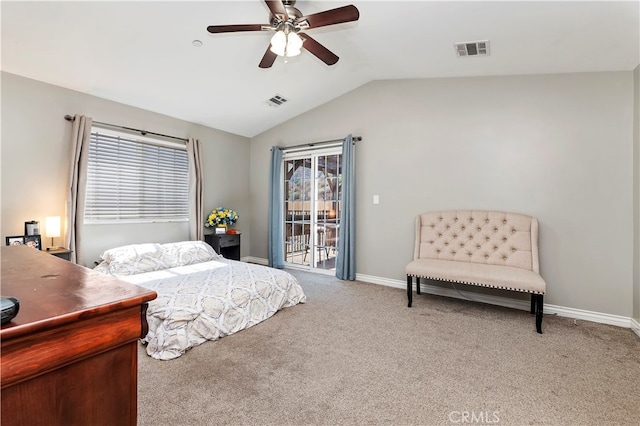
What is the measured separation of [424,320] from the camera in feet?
9.66

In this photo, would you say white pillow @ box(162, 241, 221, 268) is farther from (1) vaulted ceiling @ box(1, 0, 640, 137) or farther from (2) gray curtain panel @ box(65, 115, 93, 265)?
(1) vaulted ceiling @ box(1, 0, 640, 137)

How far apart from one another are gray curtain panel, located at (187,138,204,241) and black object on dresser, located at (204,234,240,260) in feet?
0.64

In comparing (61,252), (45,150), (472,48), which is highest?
(472,48)

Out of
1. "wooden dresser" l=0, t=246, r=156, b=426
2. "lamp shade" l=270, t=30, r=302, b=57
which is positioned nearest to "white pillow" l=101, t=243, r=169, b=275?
"wooden dresser" l=0, t=246, r=156, b=426

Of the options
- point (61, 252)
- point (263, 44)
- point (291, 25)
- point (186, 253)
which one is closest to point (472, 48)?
point (291, 25)

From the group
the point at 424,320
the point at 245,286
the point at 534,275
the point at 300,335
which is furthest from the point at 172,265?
the point at 534,275

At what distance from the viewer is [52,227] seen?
3.10 m

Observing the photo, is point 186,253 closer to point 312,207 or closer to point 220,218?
point 220,218

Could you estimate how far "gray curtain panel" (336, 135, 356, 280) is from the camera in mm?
4324

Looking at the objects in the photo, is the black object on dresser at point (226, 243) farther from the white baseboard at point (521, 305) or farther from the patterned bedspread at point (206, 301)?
the white baseboard at point (521, 305)

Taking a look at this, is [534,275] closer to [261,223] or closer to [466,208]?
[466,208]

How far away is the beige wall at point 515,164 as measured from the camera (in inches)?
114

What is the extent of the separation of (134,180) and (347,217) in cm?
304

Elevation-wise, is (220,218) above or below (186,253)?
above
